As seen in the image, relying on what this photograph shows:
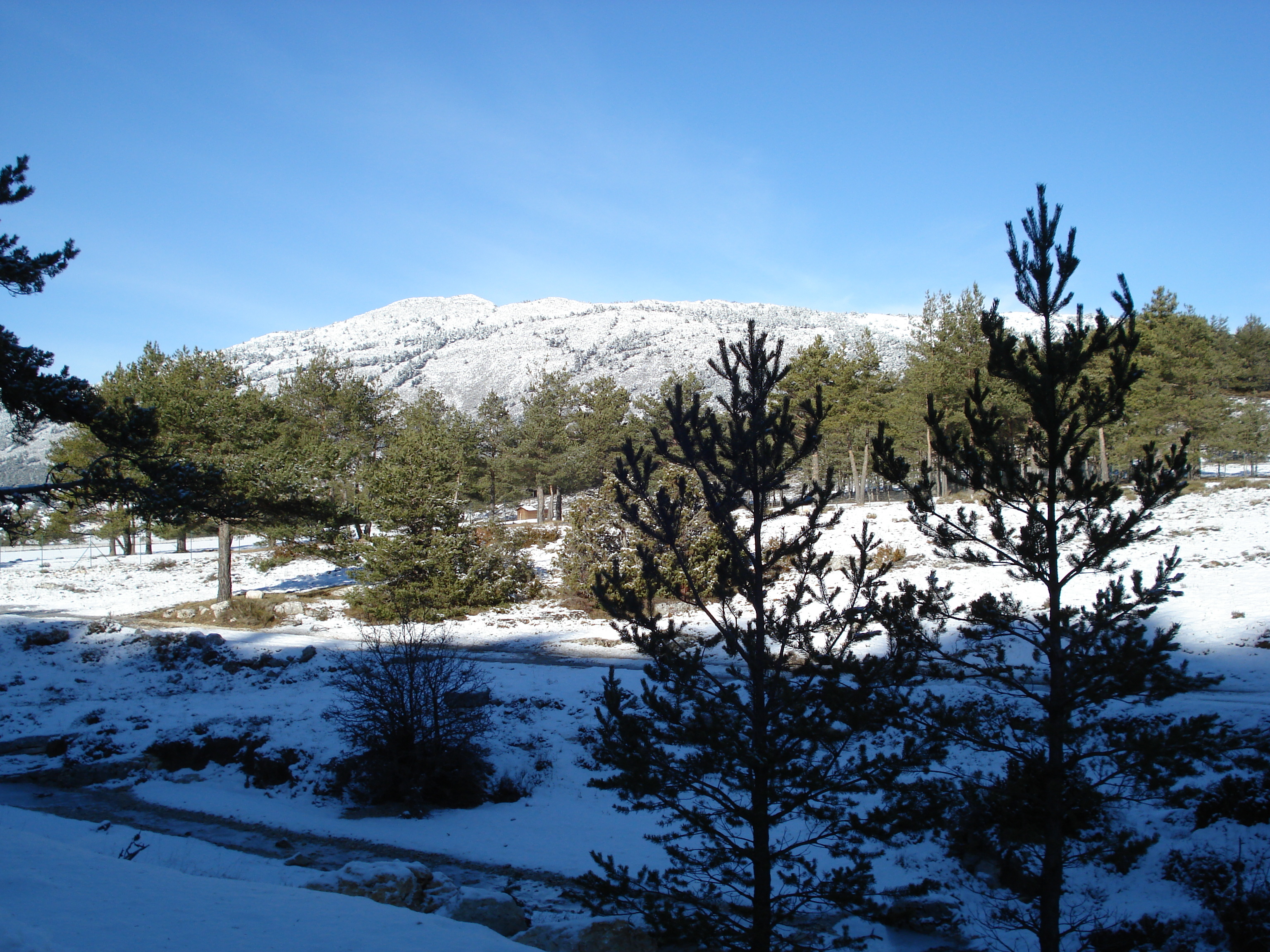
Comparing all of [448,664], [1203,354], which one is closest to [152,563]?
[448,664]

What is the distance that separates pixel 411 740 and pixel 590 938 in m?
6.53

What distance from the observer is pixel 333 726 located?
15539 millimetres

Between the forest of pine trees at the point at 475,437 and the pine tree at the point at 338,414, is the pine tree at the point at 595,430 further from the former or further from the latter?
the pine tree at the point at 338,414

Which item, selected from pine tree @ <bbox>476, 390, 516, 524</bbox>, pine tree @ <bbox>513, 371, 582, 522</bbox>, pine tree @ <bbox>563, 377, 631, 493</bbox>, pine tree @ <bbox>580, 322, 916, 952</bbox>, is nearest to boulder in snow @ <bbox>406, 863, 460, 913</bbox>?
pine tree @ <bbox>580, 322, 916, 952</bbox>

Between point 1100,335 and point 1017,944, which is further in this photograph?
point 1017,944

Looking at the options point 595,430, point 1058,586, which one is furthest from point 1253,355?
point 1058,586

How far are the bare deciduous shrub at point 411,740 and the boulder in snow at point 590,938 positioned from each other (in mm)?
5573

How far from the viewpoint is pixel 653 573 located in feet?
18.8

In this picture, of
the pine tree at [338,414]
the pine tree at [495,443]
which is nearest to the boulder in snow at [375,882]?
the pine tree at [338,414]

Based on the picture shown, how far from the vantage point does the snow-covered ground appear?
697cm

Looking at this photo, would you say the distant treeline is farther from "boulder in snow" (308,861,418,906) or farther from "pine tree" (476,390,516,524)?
"boulder in snow" (308,861,418,906)

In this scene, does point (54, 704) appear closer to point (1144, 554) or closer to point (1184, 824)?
point (1184, 824)

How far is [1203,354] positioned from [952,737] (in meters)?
42.1

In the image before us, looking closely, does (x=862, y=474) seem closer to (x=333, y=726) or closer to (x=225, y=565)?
(x=225, y=565)
